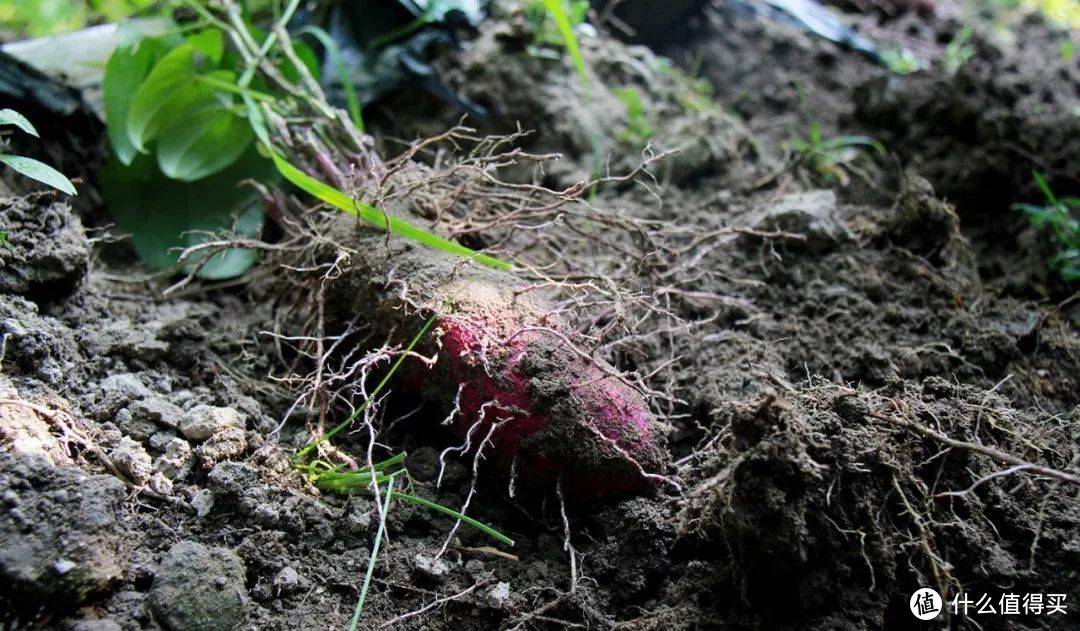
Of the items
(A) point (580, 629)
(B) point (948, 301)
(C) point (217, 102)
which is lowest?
(A) point (580, 629)

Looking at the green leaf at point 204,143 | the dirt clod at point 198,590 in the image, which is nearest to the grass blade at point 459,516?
the dirt clod at point 198,590

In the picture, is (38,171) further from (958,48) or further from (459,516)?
(958,48)

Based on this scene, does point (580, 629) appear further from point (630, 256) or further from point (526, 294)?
point (630, 256)

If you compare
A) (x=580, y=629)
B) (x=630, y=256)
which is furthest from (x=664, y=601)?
(x=630, y=256)

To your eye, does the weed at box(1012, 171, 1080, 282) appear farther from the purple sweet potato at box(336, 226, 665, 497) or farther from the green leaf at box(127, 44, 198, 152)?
the green leaf at box(127, 44, 198, 152)

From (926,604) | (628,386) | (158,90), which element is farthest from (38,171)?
(926,604)

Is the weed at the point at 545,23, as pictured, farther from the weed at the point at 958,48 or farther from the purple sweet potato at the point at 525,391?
the weed at the point at 958,48

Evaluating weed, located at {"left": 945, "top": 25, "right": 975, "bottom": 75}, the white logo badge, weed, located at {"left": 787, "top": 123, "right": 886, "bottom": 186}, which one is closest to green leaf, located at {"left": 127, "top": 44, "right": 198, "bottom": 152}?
weed, located at {"left": 787, "top": 123, "right": 886, "bottom": 186}
